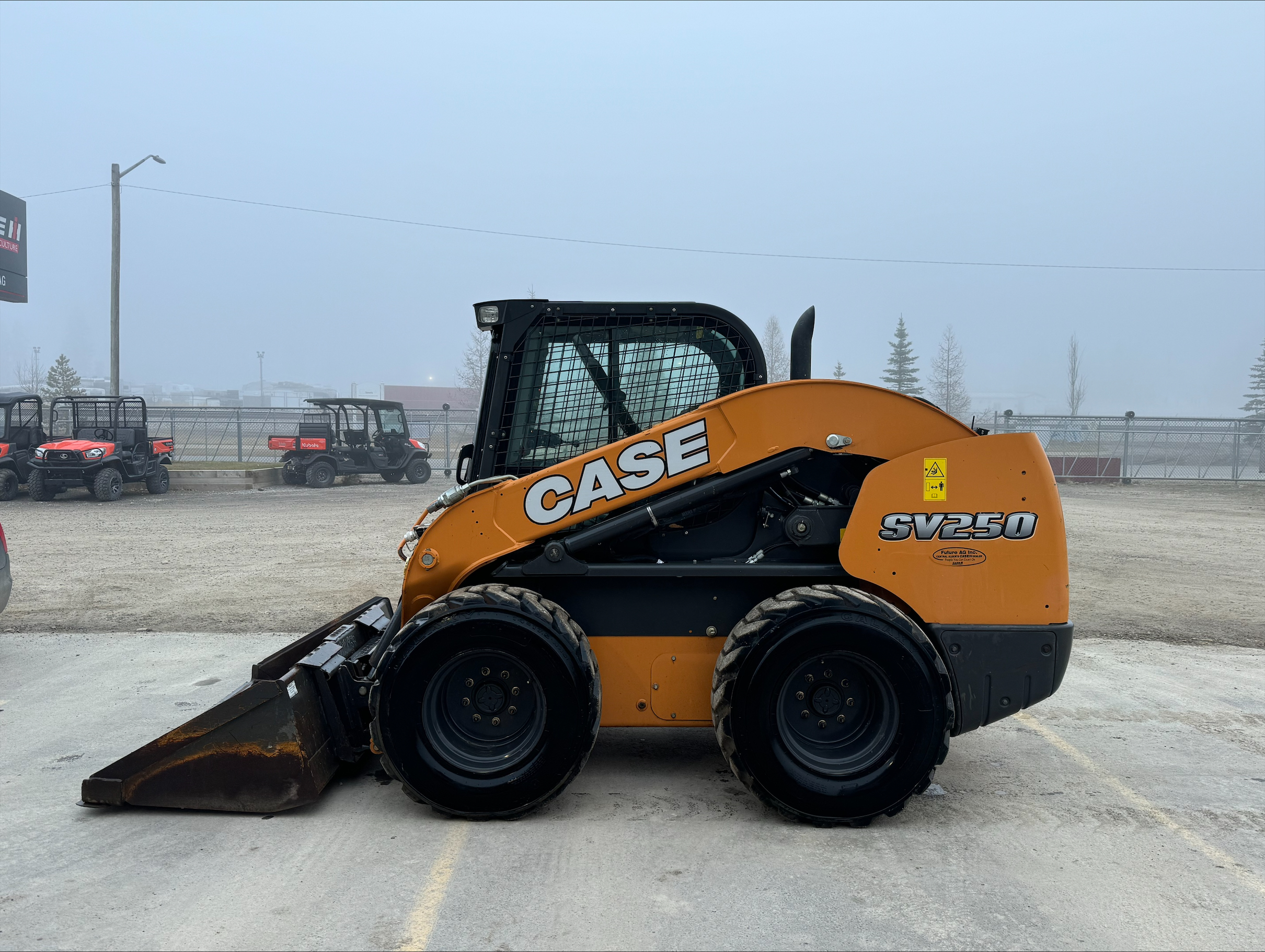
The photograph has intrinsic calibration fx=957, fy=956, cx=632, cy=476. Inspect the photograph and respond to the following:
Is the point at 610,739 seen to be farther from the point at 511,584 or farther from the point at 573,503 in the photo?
the point at 573,503

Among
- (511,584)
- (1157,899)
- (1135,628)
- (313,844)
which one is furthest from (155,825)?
(1135,628)

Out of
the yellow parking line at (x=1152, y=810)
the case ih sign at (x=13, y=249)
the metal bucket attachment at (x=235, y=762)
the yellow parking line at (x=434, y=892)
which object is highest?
the case ih sign at (x=13, y=249)

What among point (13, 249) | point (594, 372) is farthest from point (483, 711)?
point (13, 249)

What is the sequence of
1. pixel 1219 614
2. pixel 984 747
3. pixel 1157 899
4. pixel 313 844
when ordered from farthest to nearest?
1. pixel 1219 614
2. pixel 984 747
3. pixel 313 844
4. pixel 1157 899

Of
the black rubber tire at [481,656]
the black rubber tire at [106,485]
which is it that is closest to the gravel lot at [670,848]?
the black rubber tire at [481,656]

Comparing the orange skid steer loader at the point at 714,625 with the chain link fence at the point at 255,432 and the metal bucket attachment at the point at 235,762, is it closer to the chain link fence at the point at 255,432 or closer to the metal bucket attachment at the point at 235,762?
the metal bucket attachment at the point at 235,762

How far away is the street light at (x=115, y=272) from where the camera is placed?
26.0 metres

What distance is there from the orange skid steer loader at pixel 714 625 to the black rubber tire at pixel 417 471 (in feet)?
73.9

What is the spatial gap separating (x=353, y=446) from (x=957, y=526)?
23.5m

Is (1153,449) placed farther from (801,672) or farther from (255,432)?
(255,432)

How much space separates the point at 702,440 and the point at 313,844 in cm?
244

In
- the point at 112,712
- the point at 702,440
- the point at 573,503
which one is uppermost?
the point at 702,440

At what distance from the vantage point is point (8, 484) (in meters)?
20.2

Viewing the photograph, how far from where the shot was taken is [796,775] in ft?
13.9
